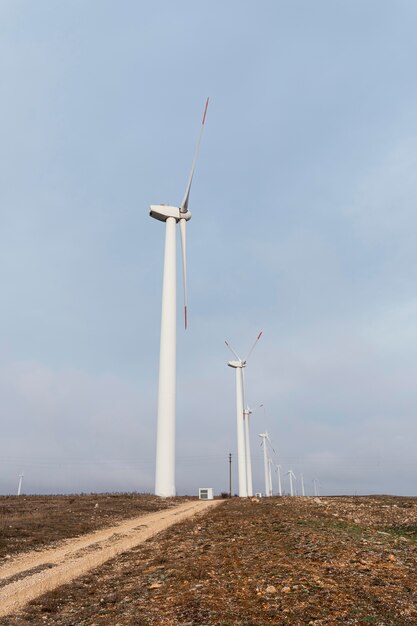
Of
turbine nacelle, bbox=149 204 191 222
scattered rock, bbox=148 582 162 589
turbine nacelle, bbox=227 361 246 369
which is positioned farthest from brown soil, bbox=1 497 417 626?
turbine nacelle, bbox=227 361 246 369

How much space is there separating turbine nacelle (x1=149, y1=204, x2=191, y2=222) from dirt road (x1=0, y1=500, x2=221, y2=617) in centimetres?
4487

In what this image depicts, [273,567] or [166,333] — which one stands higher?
[166,333]

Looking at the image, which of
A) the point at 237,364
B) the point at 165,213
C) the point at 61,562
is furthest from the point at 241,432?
the point at 61,562

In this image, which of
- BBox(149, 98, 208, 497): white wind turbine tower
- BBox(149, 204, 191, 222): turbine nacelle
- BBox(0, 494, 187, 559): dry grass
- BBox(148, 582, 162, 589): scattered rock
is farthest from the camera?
BBox(149, 204, 191, 222): turbine nacelle

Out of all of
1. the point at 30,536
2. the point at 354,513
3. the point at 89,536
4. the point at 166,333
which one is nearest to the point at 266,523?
the point at 354,513

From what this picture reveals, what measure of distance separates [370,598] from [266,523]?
15403 millimetres

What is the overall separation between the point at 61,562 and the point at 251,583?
924cm

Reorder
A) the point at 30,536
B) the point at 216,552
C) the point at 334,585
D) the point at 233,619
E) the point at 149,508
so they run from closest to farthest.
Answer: the point at 233,619
the point at 334,585
the point at 216,552
the point at 30,536
the point at 149,508

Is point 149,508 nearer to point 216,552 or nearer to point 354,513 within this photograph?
point 354,513

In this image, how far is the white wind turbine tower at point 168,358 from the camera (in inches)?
2138

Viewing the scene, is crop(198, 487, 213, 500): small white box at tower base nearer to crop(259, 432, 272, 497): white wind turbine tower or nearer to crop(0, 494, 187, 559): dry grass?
crop(0, 494, 187, 559): dry grass

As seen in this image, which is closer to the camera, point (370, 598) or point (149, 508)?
point (370, 598)

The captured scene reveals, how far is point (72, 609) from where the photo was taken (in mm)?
13391

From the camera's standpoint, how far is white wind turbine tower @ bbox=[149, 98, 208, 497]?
54.3 metres
